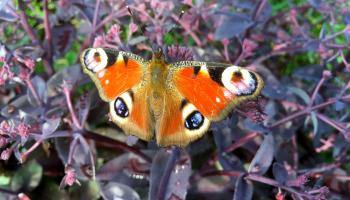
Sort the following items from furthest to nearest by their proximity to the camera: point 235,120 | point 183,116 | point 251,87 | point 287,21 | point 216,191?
point 287,21 → point 216,191 → point 235,120 → point 183,116 → point 251,87

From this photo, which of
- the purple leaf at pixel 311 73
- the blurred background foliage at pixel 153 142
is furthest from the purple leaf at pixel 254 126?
the purple leaf at pixel 311 73

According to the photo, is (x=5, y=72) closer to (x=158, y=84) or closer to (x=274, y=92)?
(x=158, y=84)

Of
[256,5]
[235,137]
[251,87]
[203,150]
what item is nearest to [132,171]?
[203,150]

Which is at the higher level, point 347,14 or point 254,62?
point 347,14

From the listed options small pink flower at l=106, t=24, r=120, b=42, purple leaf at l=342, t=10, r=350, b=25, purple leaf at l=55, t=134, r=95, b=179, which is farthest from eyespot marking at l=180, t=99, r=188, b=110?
purple leaf at l=342, t=10, r=350, b=25

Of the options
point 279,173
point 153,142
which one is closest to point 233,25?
point 153,142

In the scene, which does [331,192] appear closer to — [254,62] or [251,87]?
[254,62]
